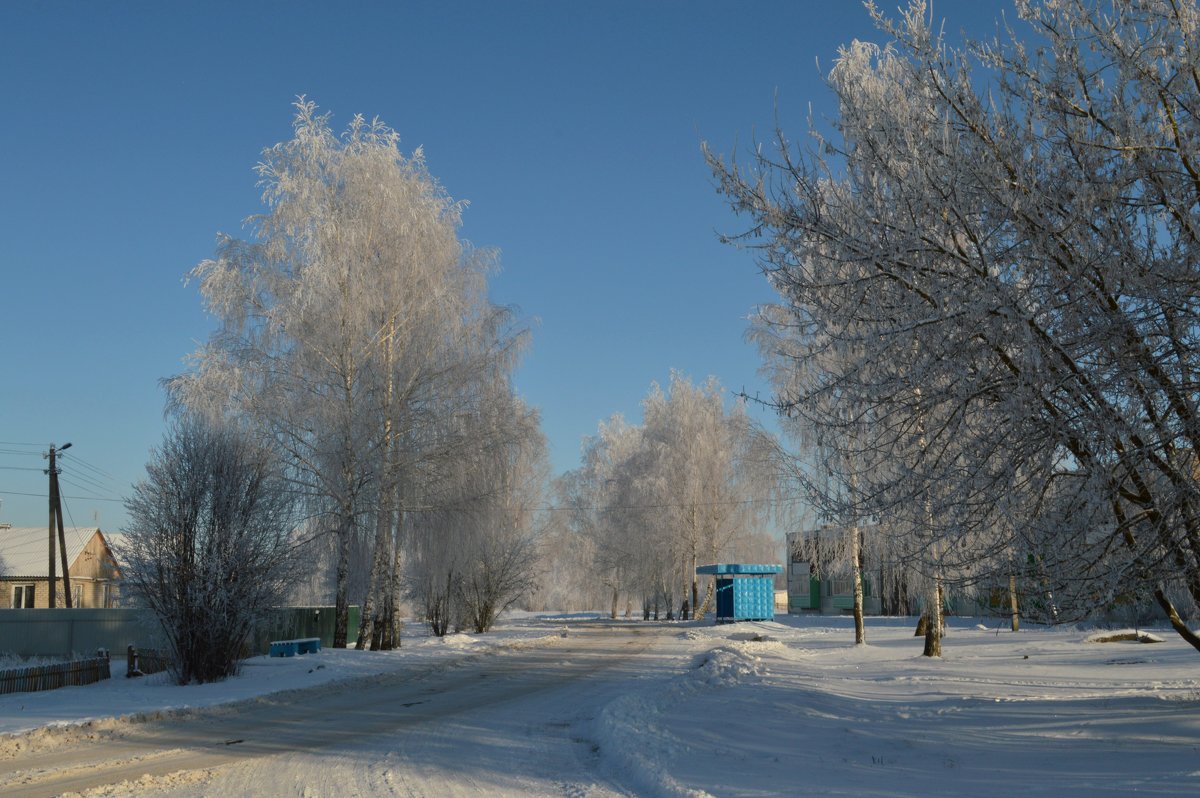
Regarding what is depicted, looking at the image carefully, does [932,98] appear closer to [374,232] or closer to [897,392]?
[897,392]

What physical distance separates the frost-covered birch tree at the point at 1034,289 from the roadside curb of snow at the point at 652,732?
3107mm

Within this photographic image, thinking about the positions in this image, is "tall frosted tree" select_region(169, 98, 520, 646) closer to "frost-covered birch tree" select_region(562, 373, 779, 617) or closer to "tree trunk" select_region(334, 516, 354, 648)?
"tree trunk" select_region(334, 516, 354, 648)

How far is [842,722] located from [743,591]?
3006 cm

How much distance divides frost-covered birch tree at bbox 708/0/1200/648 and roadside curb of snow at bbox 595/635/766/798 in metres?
3.11

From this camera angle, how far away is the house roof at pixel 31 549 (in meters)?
45.7

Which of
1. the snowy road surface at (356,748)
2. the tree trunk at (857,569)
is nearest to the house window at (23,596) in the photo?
the snowy road surface at (356,748)

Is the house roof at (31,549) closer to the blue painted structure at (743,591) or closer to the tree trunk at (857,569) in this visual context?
the blue painted structure at (743,591)

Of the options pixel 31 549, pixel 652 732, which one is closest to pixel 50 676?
pixel 652 732

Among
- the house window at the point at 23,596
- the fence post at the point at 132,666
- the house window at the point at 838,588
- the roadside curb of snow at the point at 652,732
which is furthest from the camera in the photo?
the house window at the point at 838,588

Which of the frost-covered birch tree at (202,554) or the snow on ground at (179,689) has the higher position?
the frost-covered birch tree at (202,554)

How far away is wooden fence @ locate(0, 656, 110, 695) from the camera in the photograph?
52.5 feet

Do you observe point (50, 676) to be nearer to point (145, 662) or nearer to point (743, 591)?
point (145, 662)

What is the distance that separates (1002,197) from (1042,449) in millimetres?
1829

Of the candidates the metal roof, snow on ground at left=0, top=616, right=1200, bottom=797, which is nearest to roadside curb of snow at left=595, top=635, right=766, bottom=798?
snow on ground at left=0, top=616, right=1200, bottom=797
